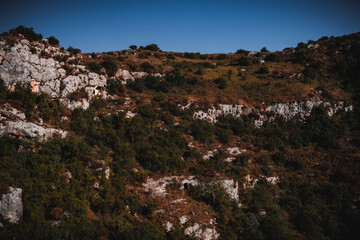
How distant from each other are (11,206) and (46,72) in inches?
898

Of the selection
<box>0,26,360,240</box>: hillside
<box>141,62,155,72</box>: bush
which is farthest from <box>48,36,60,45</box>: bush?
<box>141,62,155,72</box>: bush

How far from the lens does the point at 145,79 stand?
159 ft

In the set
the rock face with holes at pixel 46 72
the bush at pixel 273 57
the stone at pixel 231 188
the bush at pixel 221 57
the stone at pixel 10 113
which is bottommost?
the stone at pixel 231 188

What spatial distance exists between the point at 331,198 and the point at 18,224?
37.9 metres

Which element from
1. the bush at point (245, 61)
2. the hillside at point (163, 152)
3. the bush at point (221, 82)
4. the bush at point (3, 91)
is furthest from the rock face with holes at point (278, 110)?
the bush at point (3, 91)

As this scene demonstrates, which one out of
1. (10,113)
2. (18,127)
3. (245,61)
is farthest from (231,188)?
(245,61)

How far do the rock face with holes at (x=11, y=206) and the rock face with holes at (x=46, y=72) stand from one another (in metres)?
17.6

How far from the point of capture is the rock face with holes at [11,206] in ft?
54.9

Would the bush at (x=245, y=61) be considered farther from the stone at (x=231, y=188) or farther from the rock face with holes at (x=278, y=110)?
the stone at (x=231, y=188)

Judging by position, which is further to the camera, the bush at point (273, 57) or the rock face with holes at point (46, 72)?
the bush at point (273, 57)

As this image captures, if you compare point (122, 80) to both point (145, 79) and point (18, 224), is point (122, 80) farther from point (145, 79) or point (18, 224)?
point (18, 224)

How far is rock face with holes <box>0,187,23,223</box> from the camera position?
658 inches

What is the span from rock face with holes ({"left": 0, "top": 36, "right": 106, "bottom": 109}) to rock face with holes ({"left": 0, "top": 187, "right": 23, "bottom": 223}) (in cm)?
1757

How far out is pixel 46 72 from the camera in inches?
1271
